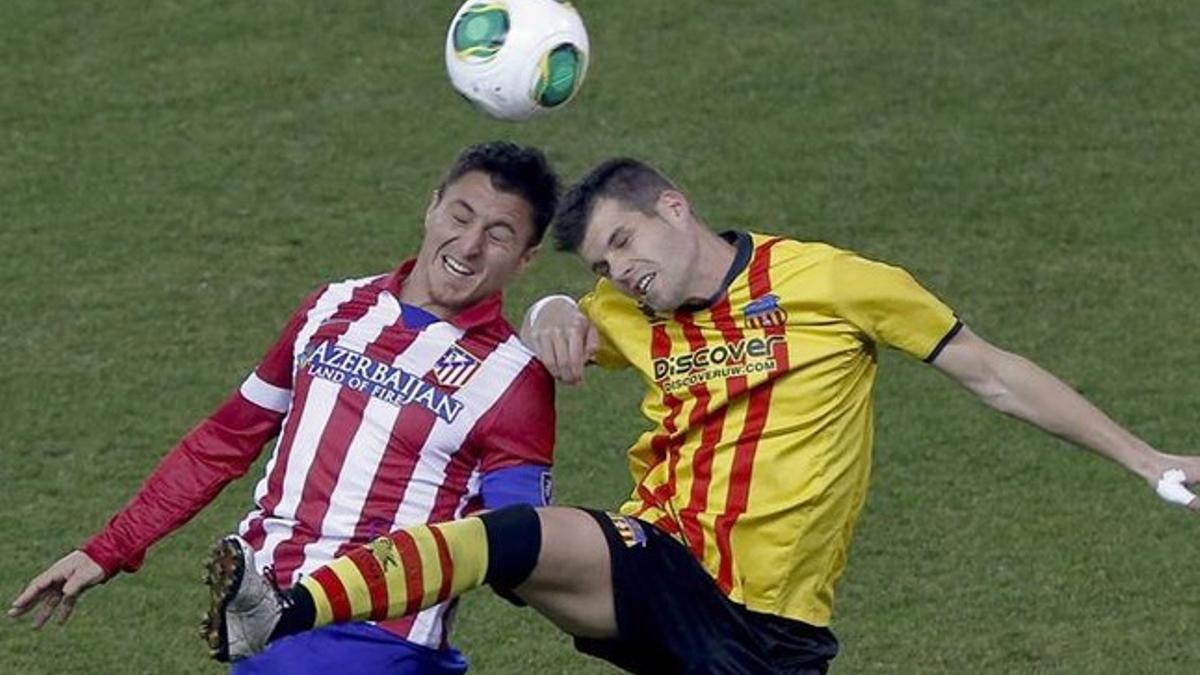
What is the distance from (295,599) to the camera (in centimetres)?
579

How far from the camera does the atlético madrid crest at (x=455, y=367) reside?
260 inches

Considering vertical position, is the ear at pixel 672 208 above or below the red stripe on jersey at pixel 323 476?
above

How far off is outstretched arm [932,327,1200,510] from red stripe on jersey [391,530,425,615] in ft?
4.64

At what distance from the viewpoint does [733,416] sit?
21.7 ft

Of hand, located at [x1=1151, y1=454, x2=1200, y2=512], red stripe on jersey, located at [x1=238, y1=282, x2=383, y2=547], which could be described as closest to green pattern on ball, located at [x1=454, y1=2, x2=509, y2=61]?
red stripe on jersey, located at [x1=238, y1=282, x2=383, y2=547]

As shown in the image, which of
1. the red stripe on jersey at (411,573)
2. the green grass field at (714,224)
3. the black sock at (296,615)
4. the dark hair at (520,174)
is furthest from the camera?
the green grass field at (714,224)

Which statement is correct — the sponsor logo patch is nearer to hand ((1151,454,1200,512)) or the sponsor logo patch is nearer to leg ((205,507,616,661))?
leg ((205,507,616,661))

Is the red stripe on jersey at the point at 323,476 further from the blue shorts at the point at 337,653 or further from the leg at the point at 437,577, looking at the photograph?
the leg at the point at 437,577

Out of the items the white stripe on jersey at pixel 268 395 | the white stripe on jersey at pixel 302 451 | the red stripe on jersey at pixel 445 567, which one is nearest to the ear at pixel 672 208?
the white stripe on jersey at pixel 302 451

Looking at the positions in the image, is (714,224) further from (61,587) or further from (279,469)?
(61,587)

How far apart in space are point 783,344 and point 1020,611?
8.59 feet

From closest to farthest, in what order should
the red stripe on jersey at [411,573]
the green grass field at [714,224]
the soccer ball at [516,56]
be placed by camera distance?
the red stripe on jersey at [411,573] → the soccer ball at [516,56] → the green grass field at [714,224]

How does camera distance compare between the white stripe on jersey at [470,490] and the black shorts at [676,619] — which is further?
the white stripe on jersey at [470,490]

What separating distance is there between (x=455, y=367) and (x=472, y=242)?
31 centimetres
